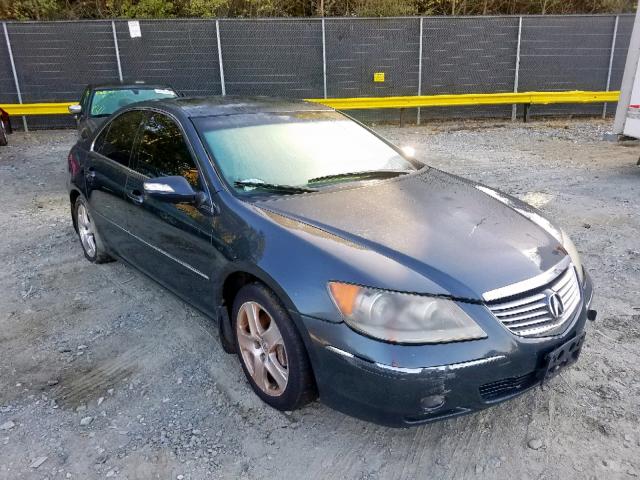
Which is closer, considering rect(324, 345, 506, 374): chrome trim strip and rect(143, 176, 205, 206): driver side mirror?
rect(324, 345, 506, 374): chrome trim strip

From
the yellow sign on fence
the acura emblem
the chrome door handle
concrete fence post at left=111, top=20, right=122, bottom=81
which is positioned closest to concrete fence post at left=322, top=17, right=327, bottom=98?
the yellow sign on fence

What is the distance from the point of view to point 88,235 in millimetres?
4891

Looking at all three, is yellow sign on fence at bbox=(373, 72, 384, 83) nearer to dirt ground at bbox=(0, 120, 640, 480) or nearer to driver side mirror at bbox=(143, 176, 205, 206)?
dirt ground at bbox=(0, 120, 640, 480)

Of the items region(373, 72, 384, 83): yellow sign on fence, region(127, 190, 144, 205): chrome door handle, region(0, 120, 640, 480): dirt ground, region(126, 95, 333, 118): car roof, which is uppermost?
region(126, 95, 333, 118): car roof

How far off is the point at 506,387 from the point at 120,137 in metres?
3.43

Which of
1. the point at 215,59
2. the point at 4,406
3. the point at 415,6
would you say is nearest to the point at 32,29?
the point at 215,59

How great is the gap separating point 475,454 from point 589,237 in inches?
138

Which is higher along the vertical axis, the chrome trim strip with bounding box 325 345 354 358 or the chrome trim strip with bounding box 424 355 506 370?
the chrome trim strip with bounding box 325 345 354 358

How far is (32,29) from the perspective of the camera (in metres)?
12.6

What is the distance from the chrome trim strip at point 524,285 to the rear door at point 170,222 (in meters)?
1.49

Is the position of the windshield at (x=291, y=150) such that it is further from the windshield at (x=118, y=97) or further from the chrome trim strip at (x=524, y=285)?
the windshield at (x=118, y=97)

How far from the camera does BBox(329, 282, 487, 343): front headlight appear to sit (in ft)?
7.27

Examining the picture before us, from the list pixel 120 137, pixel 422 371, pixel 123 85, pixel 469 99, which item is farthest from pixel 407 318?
pixel 469 99

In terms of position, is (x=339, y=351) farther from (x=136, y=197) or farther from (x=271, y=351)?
(x=136, y=197)
